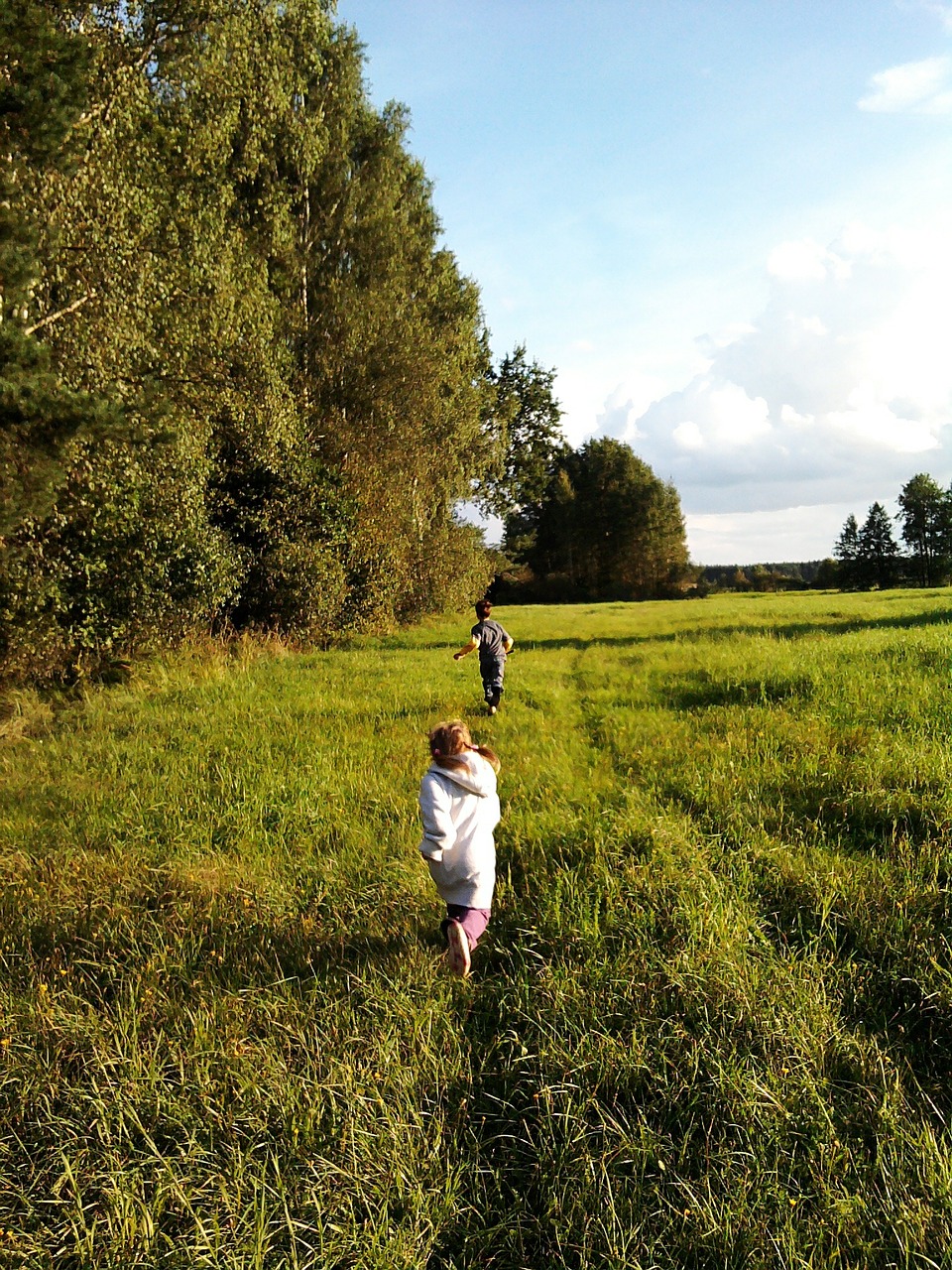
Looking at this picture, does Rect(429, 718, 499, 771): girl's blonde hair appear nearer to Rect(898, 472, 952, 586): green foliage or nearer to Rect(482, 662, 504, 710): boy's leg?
Rect(482, 662, 504, 710): boy's leg

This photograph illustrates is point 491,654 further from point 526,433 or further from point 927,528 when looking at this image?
point 927,528

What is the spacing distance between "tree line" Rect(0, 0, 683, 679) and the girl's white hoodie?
6.85 m

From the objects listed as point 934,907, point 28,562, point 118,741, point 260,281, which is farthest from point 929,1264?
point 260,281

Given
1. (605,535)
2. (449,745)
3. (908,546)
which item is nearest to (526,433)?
(605,535)

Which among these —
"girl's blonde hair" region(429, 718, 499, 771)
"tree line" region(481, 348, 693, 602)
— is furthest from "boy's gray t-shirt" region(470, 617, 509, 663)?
"tree line" region(481, 348, 693, 602)

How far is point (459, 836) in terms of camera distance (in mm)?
3928

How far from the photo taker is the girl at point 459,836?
12.5 feet

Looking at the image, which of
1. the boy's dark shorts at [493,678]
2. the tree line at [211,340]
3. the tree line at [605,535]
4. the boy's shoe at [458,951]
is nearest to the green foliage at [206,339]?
the tree line at [211,340]

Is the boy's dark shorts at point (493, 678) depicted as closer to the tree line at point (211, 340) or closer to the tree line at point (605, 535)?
the tree line at point (211, 340)

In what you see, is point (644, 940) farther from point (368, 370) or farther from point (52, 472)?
point (368, 370)

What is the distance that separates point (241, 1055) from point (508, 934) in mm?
1652

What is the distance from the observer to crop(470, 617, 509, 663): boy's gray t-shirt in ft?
33.3

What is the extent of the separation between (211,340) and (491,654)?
8533mm

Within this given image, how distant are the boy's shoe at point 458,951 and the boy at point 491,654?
6.27 m
